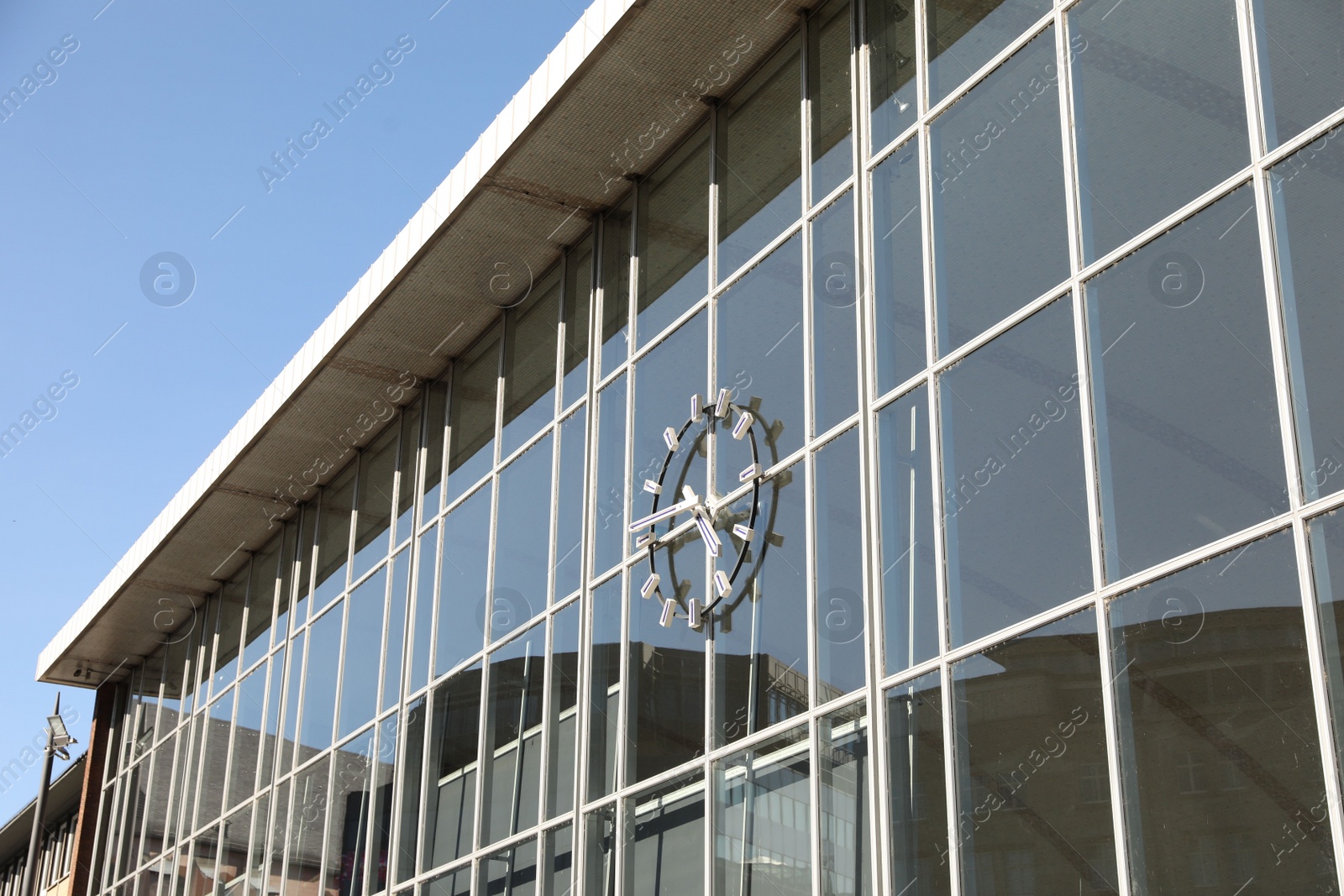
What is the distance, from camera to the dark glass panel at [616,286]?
16172 mm

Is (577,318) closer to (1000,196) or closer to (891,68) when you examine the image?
(891,68)

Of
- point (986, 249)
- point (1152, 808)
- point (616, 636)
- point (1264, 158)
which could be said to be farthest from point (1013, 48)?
point (616, 636)

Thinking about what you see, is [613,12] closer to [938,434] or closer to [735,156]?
[735,156]

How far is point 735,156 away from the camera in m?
14.9

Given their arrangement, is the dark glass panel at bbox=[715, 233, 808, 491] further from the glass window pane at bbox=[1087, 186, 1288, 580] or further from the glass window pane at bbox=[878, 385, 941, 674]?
the glass window pane at bbox=[1087, 186, 1288, 580]

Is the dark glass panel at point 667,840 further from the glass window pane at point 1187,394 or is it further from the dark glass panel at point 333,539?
the dark glass panel at point 333,539

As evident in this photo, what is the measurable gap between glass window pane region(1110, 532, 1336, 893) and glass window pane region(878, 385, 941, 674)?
6.29 feet

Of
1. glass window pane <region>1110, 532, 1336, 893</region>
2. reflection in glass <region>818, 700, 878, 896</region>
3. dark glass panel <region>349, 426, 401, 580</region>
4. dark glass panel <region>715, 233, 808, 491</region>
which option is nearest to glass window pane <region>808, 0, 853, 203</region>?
dark glass panel <region>715, 233, 808, 491</region>

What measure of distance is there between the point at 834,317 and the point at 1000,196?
2051 mm

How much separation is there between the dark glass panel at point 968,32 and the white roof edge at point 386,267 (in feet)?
10.7

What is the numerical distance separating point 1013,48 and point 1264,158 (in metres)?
2.78

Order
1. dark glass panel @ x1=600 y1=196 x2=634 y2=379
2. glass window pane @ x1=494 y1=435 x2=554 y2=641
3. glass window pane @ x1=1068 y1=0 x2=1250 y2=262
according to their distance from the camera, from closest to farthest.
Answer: glass window pane @ x1=1068 y1=0 x2=1250 y2=262
dark glass panel @ x1=600 y1=196 x2=634 y2=379
glass window pane @ x1=494 y1=435 x2=554 y2=641

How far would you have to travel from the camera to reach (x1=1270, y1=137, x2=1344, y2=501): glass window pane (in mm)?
8258

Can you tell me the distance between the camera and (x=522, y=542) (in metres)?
17.1
